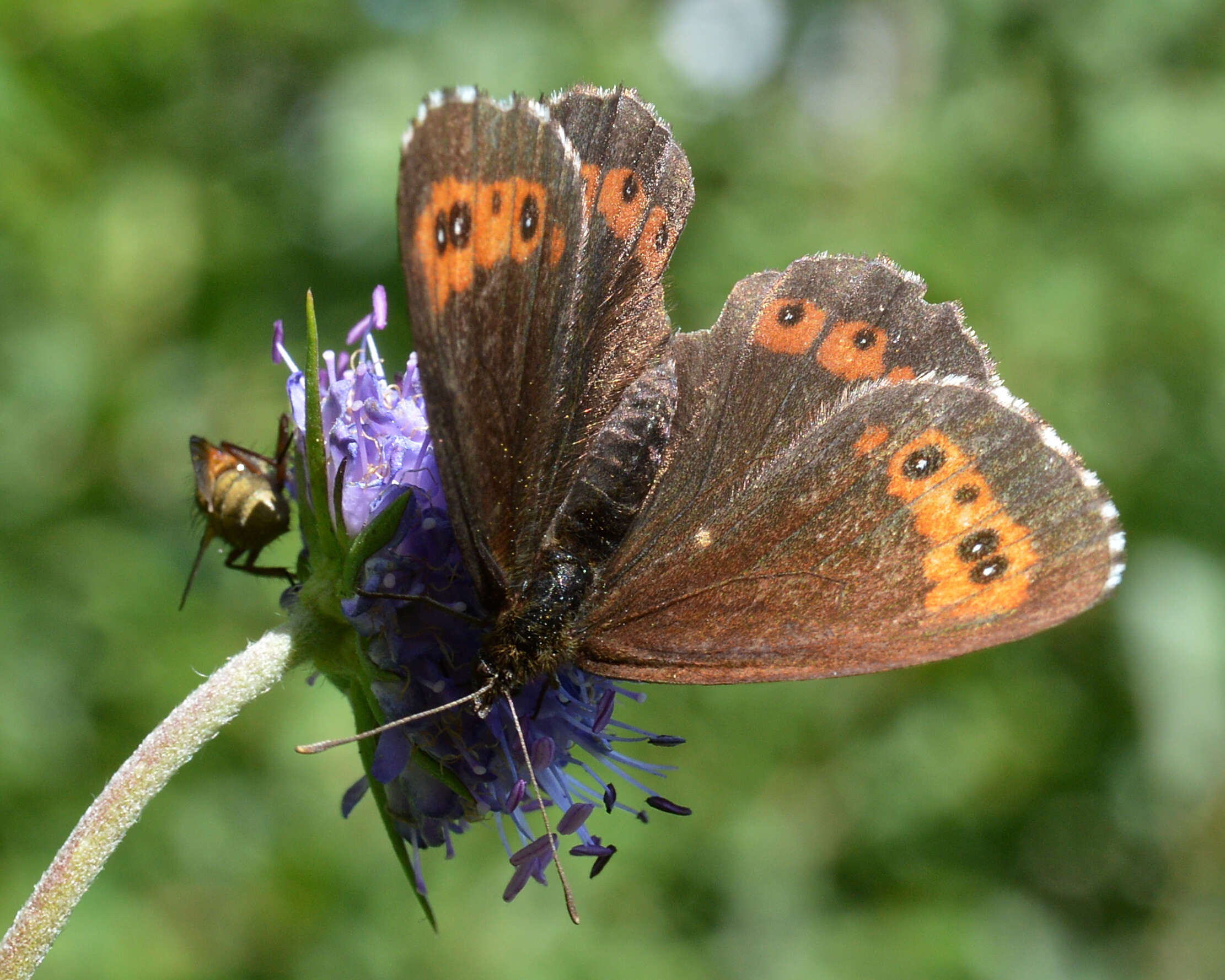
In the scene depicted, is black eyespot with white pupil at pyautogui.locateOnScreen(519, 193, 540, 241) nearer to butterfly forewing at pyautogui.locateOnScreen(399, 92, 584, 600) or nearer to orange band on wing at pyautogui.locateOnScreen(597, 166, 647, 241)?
butterfly forewing at pyautogui.locateOnScreen(399, 92, 584, 600)

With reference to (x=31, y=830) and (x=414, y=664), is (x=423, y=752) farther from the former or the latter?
(x=31, y=830)

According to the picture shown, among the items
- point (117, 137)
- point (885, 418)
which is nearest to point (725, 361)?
point (885, 418)

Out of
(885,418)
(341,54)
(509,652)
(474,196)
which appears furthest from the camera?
(341,54)

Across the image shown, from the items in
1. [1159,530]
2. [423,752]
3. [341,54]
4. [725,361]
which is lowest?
[423,752]

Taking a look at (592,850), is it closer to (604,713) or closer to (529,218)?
(604,713)

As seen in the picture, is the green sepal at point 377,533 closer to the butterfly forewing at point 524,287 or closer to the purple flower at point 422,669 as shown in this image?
the purple flower at point 422,669

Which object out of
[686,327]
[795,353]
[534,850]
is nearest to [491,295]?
[795,353]

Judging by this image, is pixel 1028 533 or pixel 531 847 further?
pixel 531 847
